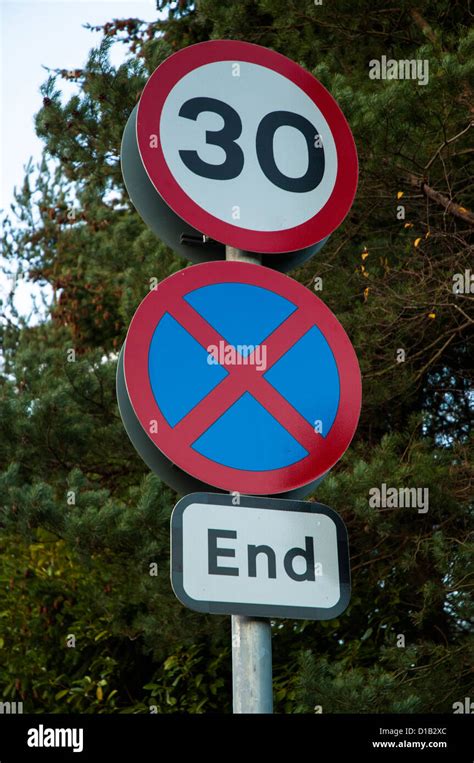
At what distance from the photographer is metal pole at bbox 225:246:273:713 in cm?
182

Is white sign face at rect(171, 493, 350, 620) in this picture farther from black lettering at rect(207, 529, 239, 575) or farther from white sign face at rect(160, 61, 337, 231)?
white sign face at rect(160, 61, 337, 231)

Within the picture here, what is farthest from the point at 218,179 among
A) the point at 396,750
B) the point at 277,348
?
the point at 396,750

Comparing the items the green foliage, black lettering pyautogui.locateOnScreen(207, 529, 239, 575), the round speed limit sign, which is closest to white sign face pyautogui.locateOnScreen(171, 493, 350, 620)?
black lettering pyautogui.locateOnScreen(207, 529, 239, 575)

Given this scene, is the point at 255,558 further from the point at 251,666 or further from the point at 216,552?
the point at 251,666

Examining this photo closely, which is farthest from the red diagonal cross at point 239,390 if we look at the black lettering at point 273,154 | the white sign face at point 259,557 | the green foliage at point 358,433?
the green foliage at point 358,433

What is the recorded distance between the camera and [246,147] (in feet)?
7.83

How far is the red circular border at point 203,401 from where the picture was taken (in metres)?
2.01

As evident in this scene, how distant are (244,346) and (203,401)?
169mm

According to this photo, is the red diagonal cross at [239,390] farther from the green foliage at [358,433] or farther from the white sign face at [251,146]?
the green foliage at [358,433]

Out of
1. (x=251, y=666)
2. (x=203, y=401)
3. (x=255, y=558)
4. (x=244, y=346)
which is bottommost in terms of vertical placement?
(x=251, y=666)

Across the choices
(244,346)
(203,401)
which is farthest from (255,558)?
(244,346)

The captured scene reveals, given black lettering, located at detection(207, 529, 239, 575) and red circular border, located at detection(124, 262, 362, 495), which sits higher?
red circular border, located at detection(124, 262, 362, 495)

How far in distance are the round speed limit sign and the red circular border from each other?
0.11 meters

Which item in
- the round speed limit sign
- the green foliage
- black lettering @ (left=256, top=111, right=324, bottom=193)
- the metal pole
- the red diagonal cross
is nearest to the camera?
the metal pole
